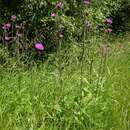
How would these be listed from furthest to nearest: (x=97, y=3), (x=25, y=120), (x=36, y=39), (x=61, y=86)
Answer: (x=97, y=3) < (x=36, y=39) < (x=61, y=86) < (x=25, y=120)

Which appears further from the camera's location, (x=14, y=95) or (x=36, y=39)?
(x=36, y=39)

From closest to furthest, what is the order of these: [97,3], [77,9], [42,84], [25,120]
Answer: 1. [25,120]
2. [42,84]
3. [77,9]
4. [97,3]

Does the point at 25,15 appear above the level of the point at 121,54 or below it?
above

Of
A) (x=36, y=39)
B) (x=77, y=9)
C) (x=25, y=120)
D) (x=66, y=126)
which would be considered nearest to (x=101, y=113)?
(x=66, y=126)

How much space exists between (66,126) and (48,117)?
18 cm

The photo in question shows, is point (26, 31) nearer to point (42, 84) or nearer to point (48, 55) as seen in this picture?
point (48, 55)

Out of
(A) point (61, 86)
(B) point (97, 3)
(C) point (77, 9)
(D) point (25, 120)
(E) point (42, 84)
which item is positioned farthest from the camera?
(B) point (97, 3)

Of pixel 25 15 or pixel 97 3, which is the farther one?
pixel 97 3

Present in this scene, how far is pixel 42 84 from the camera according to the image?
4.80 m

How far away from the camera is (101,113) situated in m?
4.19

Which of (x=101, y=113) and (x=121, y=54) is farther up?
(x=101, y=113)

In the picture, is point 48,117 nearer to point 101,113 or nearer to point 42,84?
point 101,113

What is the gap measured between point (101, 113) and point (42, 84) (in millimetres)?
852

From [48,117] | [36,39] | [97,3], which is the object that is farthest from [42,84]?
[97,3]
